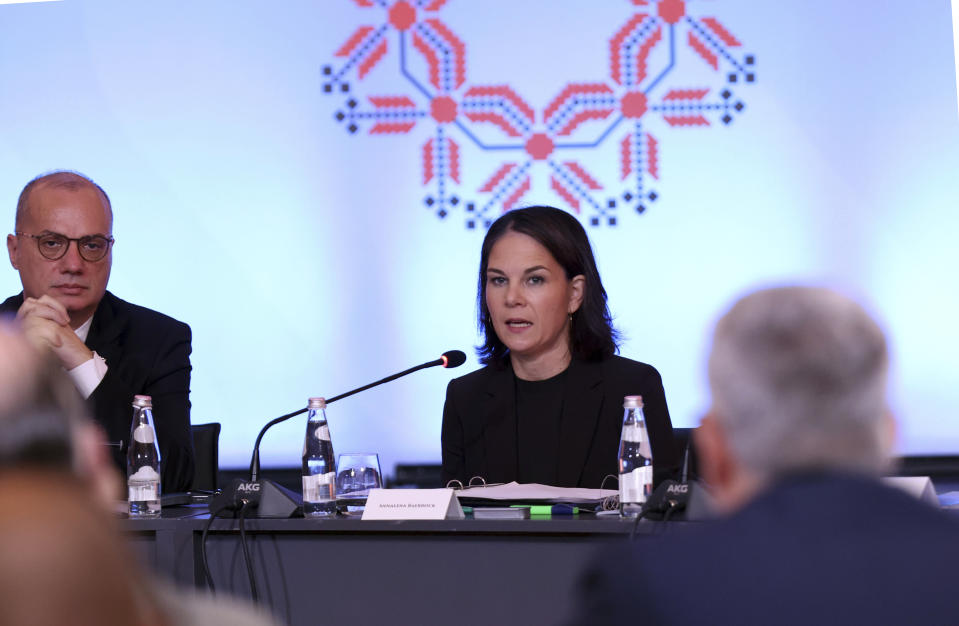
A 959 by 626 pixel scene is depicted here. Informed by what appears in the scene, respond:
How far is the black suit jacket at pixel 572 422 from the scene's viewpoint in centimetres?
281

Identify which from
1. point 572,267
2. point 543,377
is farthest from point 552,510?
point 572,267

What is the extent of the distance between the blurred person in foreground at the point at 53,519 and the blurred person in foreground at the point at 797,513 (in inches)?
16.2

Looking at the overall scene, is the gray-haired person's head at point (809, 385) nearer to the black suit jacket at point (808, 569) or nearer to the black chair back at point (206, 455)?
the black suit jacket at point (808, 569)

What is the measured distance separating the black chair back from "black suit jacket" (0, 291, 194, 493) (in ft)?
0.51

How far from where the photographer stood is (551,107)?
4184 mm

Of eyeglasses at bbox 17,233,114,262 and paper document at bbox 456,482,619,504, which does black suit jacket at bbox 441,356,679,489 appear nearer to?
paper document at bbox 456,482,619,504

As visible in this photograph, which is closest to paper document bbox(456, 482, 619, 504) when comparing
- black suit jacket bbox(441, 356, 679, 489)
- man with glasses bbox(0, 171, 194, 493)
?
black suit jacket bbox(441, 356, 679, 489)

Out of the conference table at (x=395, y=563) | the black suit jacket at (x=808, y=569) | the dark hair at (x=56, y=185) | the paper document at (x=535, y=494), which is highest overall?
the dark hair at (x=56, y=185)

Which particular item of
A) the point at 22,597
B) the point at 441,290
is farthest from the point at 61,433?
the point at 441,290

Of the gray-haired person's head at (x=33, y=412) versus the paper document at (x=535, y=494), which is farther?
the paper document at (x=535, y=494)

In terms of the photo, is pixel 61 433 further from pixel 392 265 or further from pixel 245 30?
pixel 245 30

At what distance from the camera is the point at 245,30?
437 cm

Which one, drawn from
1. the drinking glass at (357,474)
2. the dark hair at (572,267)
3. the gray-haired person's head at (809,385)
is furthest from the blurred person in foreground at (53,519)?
the dark hair at (572,267)

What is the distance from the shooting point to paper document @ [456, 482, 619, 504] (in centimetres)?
216
